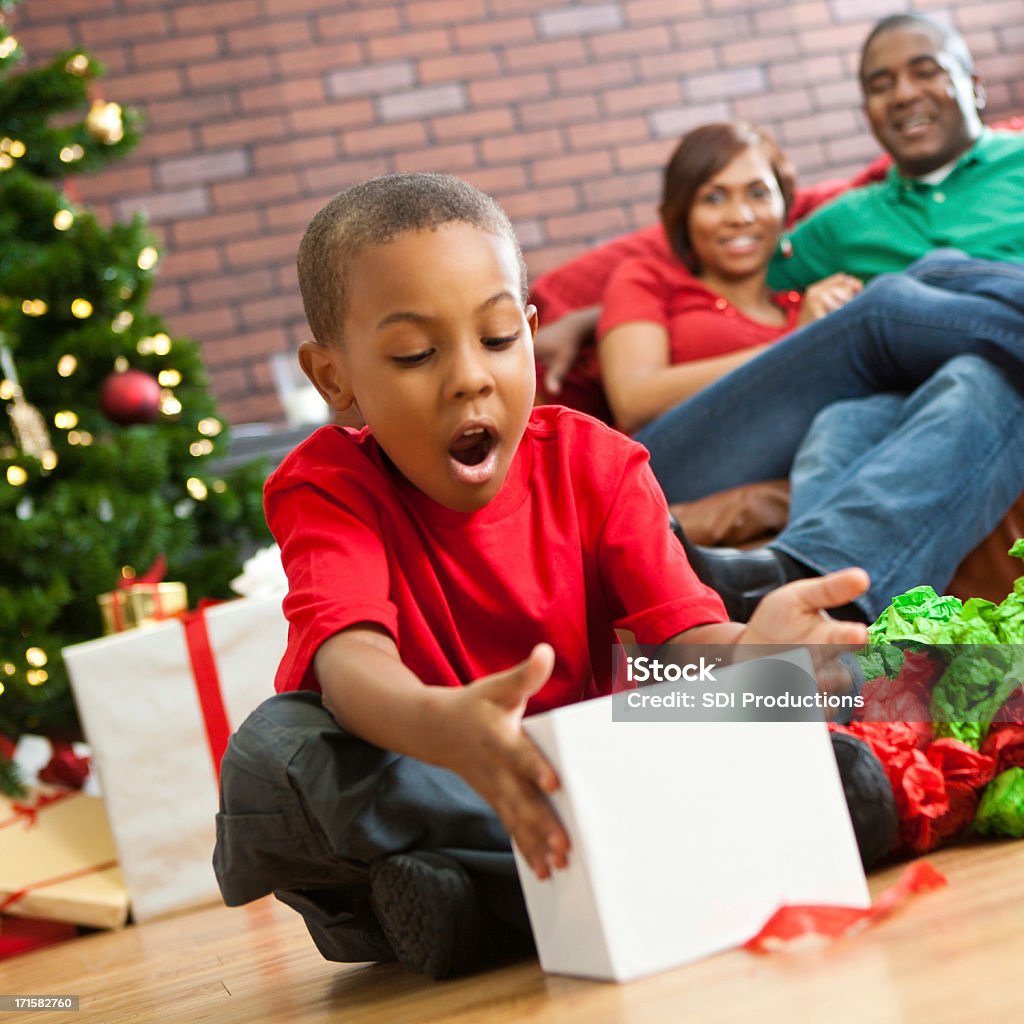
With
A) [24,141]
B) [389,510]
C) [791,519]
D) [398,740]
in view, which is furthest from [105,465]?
[398,740]

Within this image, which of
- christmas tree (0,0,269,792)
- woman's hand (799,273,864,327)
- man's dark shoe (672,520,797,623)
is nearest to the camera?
man's dark shoe (672,520,797,623)

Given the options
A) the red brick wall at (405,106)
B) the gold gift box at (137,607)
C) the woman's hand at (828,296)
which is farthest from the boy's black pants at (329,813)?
the red brick wall at (405,106)

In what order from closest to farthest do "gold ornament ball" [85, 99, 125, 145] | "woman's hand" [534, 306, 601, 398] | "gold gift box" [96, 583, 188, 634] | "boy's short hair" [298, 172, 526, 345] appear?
"boy's short hair" [298, 172, 526, 345] < "gold gift box" [96, 583, 188, 634] < "woman's hand" [534, 306, 601, 398] < "gold ornament ball" [85, 99, 125, 145]

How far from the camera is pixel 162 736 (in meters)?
2.02

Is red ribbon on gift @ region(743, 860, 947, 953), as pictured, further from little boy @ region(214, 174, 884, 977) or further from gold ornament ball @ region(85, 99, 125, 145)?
gold ornament ball @ region(85, 99, 125, 145)

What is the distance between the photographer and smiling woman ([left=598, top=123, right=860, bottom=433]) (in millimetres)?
2305

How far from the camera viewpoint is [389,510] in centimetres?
105

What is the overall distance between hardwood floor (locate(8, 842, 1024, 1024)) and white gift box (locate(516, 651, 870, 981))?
2 centimetres

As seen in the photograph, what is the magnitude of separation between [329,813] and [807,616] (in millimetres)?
341

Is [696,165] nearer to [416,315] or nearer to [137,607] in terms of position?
[137,607]

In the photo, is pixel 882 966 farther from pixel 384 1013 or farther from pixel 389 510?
pixel 389 510

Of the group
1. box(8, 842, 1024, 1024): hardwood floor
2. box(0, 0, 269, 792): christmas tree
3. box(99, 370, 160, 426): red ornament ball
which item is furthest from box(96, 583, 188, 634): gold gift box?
box(8, 842, 1024, 1024): hardwood floor

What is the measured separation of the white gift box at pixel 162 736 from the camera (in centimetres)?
199

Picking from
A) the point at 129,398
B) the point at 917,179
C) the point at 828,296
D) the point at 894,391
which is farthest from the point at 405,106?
the point at 894,391
